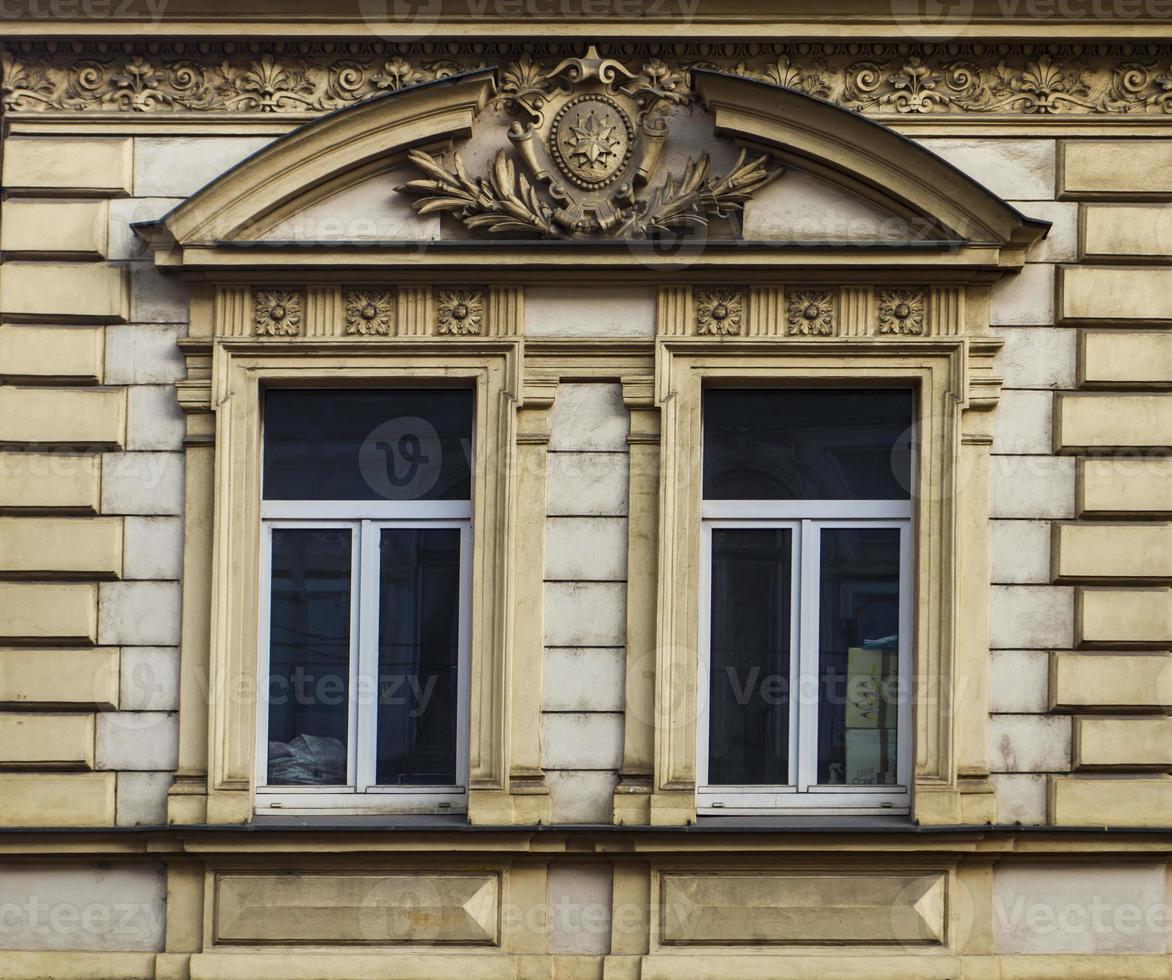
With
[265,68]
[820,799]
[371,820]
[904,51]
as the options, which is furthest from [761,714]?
[265,68]

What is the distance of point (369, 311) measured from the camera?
970cm

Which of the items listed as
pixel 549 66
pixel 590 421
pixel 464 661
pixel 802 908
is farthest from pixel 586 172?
pixel 802 908

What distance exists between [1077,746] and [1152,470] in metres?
1.50

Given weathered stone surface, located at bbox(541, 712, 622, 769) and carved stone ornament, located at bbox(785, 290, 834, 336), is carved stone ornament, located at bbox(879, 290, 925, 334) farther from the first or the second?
weathered stone surface, located at bbox(541, 712, 622, 769)

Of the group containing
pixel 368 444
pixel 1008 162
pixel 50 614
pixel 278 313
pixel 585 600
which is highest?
pixel 1008 162

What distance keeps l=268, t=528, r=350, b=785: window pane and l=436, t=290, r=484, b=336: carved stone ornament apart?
1.27 m

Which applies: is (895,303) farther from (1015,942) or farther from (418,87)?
(1015,942)

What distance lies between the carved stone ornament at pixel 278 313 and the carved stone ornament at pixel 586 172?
33.8 inches

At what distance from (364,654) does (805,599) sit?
2400 millimetres

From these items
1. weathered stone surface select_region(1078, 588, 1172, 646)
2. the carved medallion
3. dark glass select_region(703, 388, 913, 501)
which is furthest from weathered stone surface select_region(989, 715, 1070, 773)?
the carved medallion

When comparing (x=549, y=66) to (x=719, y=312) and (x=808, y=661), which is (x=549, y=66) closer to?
(x=719, y=312)

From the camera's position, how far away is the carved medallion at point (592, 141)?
9.69 meters

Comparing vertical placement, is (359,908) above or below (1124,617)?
below

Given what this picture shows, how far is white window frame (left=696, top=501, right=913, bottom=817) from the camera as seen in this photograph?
9.60 m
